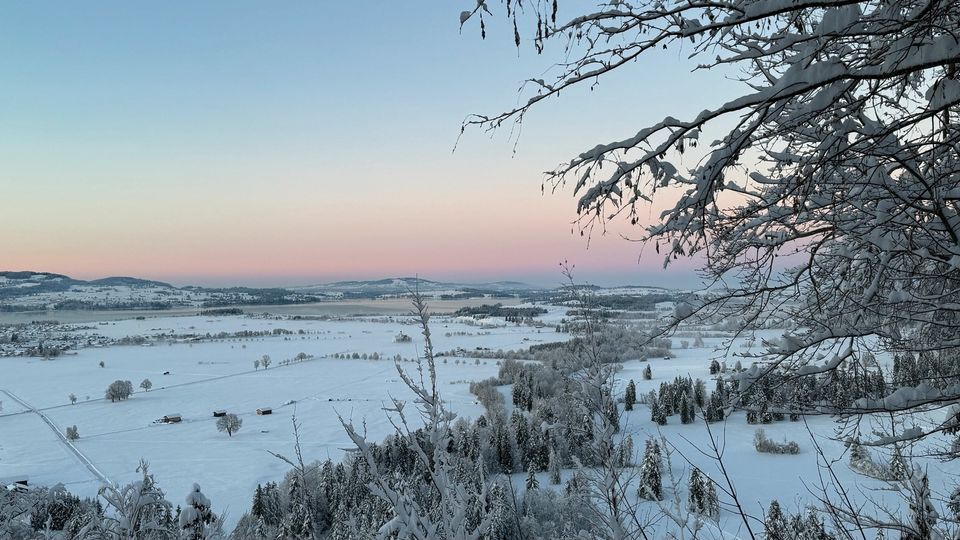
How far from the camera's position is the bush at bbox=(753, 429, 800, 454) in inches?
1026

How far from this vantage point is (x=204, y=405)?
4228 cm

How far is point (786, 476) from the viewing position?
22.8 m

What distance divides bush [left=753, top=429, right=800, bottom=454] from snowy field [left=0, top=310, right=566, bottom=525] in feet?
59.1

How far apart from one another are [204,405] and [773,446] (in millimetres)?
44461

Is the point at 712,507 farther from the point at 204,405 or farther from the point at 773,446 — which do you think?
the point at 204,405

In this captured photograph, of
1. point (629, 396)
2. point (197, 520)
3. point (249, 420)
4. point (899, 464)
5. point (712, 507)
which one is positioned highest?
point (899, 464)

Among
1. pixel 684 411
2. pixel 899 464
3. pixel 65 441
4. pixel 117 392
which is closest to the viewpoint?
pixel 899 464

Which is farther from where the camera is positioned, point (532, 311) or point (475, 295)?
point (475, 295)

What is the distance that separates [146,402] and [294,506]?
32.9 metres

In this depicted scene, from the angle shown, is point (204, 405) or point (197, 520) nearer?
point (197, 520)

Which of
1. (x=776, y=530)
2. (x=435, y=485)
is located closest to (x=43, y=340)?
(x=435, y=485)

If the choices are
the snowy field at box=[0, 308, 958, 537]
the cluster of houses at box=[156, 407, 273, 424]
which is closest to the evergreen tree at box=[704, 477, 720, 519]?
the snowy field at box=[0, 308, 958, 537]

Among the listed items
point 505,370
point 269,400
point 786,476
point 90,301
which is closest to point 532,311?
point 505,370

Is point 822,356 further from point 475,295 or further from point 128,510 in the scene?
point 475,295
